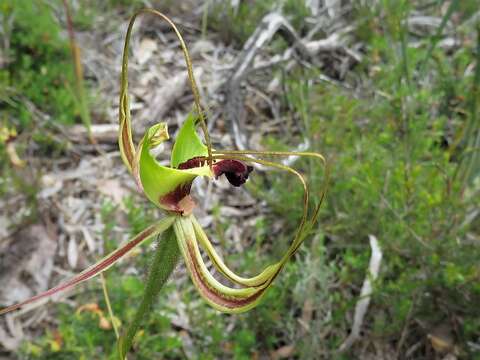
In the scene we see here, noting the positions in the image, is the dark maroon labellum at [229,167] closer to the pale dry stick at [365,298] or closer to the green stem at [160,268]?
the green stem at [160,268]

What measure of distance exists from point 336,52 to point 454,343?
207 cm

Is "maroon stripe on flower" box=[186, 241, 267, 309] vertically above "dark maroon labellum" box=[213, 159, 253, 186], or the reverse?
"dark maroon labellum" box=[213, 159, 253, 186]

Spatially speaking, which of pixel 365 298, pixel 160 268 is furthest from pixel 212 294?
pixel 365 298

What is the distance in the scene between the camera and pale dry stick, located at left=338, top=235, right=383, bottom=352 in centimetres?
217

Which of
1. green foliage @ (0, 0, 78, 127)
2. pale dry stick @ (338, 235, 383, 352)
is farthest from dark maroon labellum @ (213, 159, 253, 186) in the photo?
green foliage @ (0, 0, 78, 127)

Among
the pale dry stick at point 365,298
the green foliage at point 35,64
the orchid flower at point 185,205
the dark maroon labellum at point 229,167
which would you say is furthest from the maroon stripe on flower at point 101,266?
the green foliage at point 35,64

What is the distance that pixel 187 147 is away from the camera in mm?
1111

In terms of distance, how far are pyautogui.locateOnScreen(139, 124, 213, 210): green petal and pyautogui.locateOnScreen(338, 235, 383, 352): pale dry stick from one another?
1.25 meters

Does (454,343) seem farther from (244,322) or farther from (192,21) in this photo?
(192,21)

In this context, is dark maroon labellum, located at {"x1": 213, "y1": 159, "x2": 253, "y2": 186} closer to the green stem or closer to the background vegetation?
the green stem

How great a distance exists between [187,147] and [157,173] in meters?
0.11

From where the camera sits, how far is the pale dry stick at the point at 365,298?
2.17 metres

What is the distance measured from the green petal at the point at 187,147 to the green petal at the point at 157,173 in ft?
0.13

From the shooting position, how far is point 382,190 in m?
2.38
